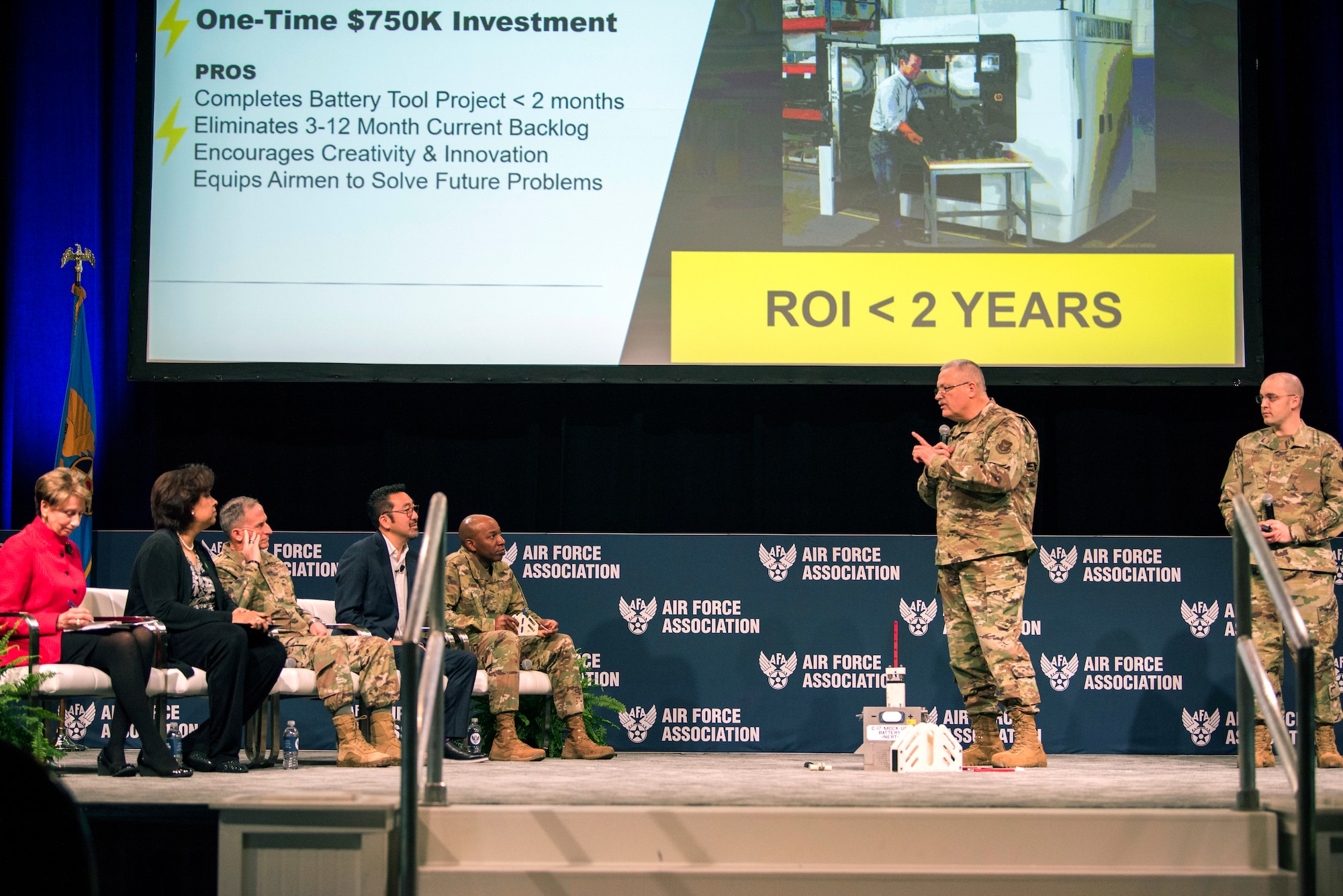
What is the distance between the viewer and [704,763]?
5.35 m

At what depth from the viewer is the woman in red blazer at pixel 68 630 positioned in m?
4.29

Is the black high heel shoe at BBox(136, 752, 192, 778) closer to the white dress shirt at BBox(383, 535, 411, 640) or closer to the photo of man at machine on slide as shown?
the white dress shirt at BBox(383, 535, 411, 640)

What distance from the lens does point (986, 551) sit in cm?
471

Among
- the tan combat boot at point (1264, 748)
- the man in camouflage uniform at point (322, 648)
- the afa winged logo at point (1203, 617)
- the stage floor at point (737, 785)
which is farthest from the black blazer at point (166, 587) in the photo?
the afa winged logo at point (1203, 617)

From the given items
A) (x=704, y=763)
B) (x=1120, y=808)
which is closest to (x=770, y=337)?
(x=704, y=763)

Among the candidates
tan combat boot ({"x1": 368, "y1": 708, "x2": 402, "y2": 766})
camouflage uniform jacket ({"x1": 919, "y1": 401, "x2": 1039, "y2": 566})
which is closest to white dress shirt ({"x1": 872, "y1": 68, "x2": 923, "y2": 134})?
camouflage uniform jacket ({"x1": 919, "y1": 401, "x2": 1039, "y2": 566})

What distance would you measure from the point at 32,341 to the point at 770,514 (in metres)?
4.03

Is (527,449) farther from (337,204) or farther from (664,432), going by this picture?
(337,204)

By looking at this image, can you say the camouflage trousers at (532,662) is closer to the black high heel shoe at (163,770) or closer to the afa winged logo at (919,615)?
the black high heel shoe at (163,770)

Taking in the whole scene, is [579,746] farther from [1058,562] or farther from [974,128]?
[974,128]

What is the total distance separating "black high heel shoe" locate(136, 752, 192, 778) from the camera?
13.9ft

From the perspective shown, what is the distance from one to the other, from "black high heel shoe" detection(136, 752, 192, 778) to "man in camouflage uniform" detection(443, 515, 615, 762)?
55.2 inches

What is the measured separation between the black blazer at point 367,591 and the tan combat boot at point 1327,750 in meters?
3.57

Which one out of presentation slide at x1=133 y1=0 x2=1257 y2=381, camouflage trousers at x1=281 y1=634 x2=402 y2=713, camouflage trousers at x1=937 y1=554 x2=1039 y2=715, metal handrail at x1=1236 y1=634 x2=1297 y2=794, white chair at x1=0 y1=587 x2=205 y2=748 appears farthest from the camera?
presentation slide at x1=133 y1=0 x2=1257 y2=381
